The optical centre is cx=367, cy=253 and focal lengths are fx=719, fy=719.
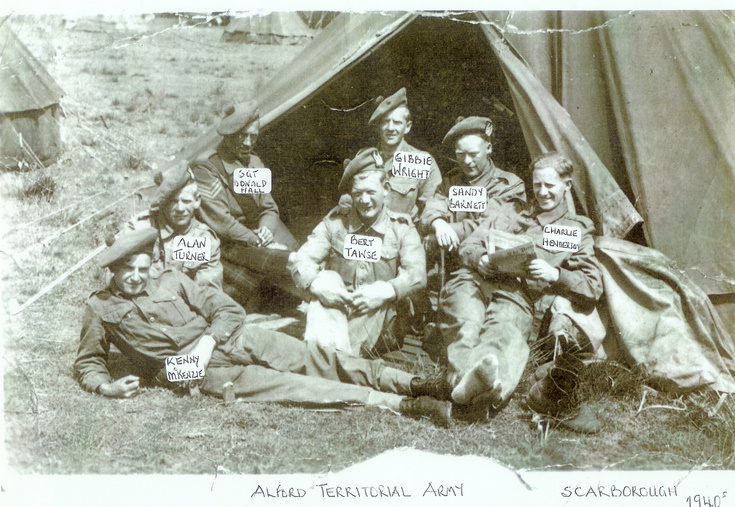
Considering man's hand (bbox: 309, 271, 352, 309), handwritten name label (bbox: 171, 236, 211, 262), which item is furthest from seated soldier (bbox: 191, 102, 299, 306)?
man's hand (bbox: 309, 271, 352, 309)

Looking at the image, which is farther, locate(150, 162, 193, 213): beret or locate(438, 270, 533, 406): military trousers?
locate(150, 162, 193, 213): beret

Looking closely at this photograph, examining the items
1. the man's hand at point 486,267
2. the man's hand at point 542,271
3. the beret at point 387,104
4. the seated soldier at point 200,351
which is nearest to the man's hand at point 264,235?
the seated soldier at point 200,351

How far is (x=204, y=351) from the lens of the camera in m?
3.89

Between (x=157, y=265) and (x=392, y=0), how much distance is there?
202cm

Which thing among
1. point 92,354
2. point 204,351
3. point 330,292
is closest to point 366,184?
point 330,292

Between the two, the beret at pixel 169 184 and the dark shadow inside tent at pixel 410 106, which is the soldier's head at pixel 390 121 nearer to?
the dark shadow inside tent at pixel 410 106

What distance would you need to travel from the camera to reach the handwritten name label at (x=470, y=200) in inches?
162

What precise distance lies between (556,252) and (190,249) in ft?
6.76

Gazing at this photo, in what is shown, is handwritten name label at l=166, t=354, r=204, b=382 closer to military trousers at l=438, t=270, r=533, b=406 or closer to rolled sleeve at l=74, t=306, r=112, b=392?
rolled sleeve at l=74, t=306, r=112, b=392

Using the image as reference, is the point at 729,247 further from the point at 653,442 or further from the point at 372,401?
the point at 372,401

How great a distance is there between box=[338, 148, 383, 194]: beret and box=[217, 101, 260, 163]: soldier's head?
58 centimetres

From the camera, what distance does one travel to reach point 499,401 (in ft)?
12.5

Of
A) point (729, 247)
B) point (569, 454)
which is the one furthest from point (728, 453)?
point (729, 247)

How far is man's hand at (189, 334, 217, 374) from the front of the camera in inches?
153
